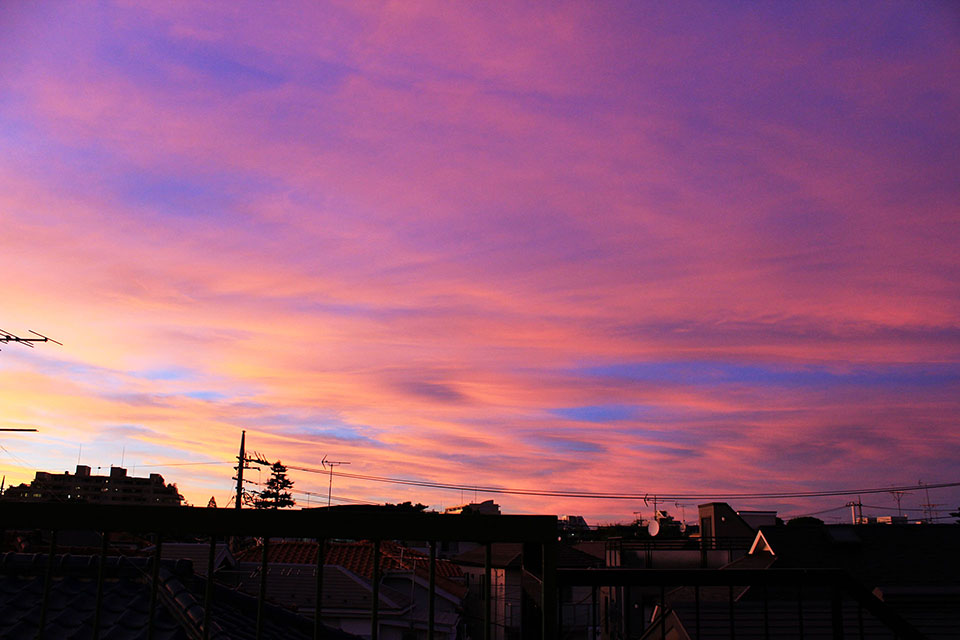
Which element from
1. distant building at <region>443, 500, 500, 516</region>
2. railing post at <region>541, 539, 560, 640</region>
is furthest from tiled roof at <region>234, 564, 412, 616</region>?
railing post at <region>541, 539, 560, 640</region>

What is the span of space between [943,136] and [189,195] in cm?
1577

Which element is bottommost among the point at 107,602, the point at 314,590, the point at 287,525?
the point at 314,590

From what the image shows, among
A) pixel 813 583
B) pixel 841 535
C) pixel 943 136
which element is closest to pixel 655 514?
pixel 841 535

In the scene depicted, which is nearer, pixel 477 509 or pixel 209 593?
pixel 209 593

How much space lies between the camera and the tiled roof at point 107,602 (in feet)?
14.3

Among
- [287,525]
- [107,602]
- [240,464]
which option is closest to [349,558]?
[240,464]

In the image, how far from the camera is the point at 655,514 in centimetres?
6044

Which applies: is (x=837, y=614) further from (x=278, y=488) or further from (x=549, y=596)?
(x=278, y=488)

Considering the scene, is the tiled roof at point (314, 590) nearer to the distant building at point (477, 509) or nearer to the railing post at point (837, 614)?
the distant building at point (477, 509)

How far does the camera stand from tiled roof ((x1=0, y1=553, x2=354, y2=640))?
171 inches

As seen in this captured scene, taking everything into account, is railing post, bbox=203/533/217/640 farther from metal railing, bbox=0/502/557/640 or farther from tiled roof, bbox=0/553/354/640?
tiled roof, bbox=0/553/354/640

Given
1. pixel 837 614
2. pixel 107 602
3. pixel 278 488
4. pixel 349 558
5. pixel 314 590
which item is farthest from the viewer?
pixel 278 488

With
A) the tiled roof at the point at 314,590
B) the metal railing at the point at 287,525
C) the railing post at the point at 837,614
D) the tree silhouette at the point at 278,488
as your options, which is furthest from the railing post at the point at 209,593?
the tree silhouette at the point at 278,488

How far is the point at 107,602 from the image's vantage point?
15.5 ft
